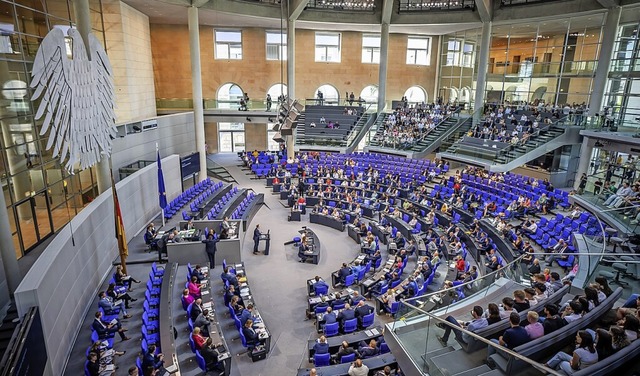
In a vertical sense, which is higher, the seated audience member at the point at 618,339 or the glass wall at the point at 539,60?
the glass wall at the point at 539,60

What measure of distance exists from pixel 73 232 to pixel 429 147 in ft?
76.3

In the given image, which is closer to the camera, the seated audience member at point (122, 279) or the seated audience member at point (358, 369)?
the seated audience member at point (358, 369)

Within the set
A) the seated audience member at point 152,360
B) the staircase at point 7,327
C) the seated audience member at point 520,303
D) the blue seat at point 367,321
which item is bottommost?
the blue seat at point 367,321

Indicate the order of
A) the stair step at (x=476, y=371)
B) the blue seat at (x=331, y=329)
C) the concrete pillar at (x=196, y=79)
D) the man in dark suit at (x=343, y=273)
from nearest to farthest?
the stair step at (x=476, y=371), the blue seat at (x=331, y=329), the man in dark suit at (x=343, y=273), the concrete pillar at (x=196, y=79)

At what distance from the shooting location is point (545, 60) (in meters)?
27.2

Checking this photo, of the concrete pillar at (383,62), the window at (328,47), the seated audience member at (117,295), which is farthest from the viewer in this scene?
the window at (328,47)

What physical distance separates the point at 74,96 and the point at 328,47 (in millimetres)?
28249

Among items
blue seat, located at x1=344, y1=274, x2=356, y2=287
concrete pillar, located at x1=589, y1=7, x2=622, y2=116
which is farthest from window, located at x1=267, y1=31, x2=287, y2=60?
blue seat, located at x1=344, y1=274, x2=356, y2=287

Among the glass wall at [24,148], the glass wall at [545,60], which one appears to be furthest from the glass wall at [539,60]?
the glass wall at [24,148]

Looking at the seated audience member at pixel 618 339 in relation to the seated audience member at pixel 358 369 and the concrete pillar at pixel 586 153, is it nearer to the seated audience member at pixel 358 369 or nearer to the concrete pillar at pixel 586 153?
the seated audience member at pixel 358 369

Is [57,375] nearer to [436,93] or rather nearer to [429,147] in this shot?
[429,147]

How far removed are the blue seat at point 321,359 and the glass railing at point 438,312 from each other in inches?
86.6

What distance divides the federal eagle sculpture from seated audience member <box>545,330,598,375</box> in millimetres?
10766

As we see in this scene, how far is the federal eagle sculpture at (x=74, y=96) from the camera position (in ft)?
29.8
